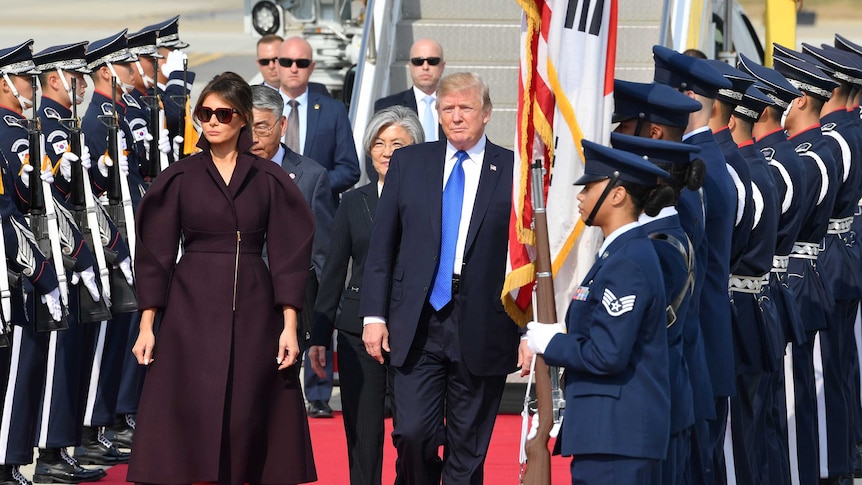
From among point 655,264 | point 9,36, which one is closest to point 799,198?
point 655,264

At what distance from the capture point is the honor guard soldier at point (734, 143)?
6.34 metres

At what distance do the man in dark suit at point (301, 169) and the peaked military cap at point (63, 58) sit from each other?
119 cm

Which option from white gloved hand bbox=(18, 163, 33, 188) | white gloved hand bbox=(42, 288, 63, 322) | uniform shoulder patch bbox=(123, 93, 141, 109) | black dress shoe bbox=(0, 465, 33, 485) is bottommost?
black dress shoe bbox=(0, 465, 33, 485)

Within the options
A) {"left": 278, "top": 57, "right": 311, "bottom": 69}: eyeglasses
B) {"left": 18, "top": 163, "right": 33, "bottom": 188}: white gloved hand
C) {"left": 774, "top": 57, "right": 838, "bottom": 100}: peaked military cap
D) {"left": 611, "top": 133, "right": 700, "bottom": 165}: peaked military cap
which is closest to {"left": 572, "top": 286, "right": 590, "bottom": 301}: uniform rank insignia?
{"left": 611, "top": 133, "right": 700, "bottom": 165}: peaked military cap

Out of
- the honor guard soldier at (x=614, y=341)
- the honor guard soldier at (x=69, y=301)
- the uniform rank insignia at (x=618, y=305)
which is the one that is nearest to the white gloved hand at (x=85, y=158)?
the honor guard soldier at (x=69, y=301)

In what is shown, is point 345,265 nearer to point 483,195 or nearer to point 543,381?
point 483,195

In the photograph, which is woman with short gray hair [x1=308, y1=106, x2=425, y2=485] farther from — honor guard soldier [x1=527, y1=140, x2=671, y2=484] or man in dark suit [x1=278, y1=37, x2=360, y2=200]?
man in dark suit [x1=278, y1=37, x2=360, y2=200]

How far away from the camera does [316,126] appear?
961 centimetres

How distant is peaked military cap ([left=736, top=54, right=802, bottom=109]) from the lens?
7164mm

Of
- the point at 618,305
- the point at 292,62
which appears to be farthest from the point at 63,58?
the point at 618,305

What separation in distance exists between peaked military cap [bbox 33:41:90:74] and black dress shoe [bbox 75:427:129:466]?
188 cm

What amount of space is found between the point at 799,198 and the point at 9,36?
34320 mm

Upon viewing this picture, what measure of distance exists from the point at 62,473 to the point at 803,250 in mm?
3741

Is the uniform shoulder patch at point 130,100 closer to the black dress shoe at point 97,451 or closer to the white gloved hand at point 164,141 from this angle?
the white gloved hand at point 164,141
